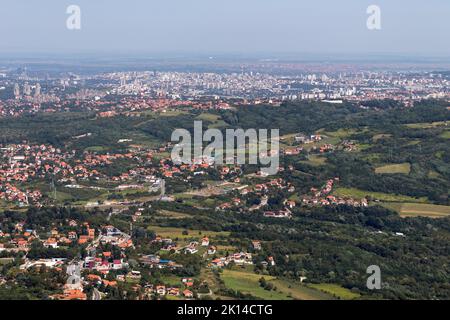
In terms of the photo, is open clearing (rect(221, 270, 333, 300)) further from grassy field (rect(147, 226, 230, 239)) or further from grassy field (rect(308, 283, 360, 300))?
grassy field (rect(147, 226, 230, 239))

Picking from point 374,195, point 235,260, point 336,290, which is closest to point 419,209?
point 374,195

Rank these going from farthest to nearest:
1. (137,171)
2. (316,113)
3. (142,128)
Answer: (316,113) → (142,128) → (137,171)

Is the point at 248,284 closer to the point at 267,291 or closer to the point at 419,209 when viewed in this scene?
the point at 267,291

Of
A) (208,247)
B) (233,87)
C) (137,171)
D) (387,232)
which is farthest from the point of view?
(233,87)

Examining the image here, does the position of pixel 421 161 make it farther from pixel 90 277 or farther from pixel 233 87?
pixel 233 87

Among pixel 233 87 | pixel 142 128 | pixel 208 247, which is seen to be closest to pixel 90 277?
pixel 208 247

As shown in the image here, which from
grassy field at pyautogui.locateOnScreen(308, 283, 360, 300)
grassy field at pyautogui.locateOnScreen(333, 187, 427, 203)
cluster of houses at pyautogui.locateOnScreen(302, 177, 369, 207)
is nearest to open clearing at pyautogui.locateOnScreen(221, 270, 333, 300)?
grassy field at pyautogui.locateOnScreen(308, 283, 360, 300)
